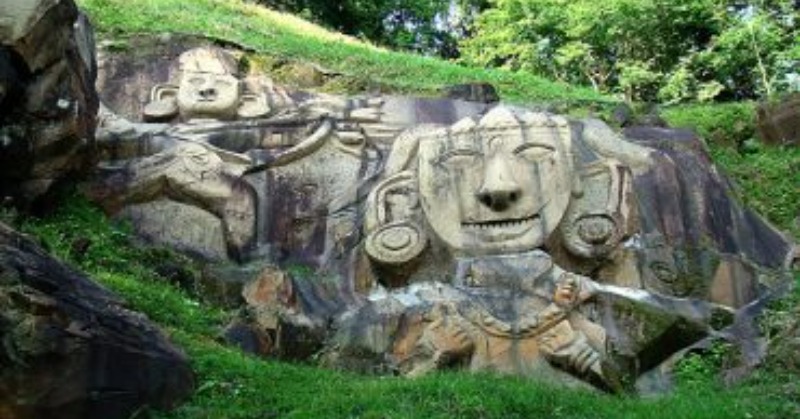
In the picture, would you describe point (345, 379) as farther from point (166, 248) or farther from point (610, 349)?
point (166, 248)

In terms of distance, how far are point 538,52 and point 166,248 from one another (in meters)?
19.4

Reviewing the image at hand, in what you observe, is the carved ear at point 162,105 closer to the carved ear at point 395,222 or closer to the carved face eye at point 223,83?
the carved face eye at point 223,83

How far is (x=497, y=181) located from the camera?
43.1 feet

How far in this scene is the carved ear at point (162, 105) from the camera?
647 inches

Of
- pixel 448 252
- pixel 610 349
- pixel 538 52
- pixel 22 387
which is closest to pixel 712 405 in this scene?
pixel 610 349

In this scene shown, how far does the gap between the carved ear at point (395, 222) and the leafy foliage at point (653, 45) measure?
597 inches

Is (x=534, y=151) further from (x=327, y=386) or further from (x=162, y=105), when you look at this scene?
(x=162, y=105)

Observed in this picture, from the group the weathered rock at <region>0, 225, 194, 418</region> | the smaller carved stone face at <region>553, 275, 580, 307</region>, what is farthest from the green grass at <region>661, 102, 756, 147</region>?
→ the weathered rock at <region>0, 225, 194, 418</region>

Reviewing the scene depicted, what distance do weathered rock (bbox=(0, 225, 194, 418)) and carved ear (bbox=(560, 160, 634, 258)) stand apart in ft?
17.9

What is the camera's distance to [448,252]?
42.9 feet

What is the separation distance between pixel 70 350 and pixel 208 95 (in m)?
8.81

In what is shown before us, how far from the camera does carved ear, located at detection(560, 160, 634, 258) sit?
43.2 ft

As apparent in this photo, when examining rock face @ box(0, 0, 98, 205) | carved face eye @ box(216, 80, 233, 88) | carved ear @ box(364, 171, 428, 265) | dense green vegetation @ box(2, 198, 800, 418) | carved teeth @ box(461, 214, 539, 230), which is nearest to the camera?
dense green vegetation @ box(2, 198, 800, 418)

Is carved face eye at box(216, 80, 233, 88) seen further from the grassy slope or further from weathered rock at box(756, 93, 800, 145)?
weathered rock at box(756, 93, 800, 145)
